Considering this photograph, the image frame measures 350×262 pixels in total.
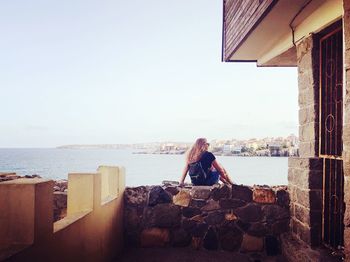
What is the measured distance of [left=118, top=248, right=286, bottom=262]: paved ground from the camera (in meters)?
4.62

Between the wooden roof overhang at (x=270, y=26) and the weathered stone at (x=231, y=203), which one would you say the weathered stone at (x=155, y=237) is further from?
the wooden roof overhang at (x=270, y=26)

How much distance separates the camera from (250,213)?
494 centimetres

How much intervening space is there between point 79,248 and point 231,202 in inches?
98.4

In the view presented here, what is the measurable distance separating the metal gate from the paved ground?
1.02m

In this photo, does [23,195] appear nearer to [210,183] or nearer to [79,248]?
[79,248]

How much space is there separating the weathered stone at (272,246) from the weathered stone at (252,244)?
0.25ft

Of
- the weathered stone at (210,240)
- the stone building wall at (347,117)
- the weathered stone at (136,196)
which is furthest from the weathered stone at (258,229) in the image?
the stone building wall at (347,117)

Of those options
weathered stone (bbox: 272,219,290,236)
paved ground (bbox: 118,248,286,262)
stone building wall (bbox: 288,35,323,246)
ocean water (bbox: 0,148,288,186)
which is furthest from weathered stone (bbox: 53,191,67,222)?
ocean water (bbox: 0,148,288,186)

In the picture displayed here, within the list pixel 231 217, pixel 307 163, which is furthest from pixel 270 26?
pixel 231 217

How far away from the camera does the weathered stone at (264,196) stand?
4.90 meters

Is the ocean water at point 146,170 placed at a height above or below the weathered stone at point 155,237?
below

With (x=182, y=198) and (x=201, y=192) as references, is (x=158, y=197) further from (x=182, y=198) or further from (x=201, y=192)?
(x=201, y=192)

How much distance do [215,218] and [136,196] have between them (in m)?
1.30

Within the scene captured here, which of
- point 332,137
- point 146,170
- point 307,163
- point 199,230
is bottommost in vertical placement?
point 146,170
